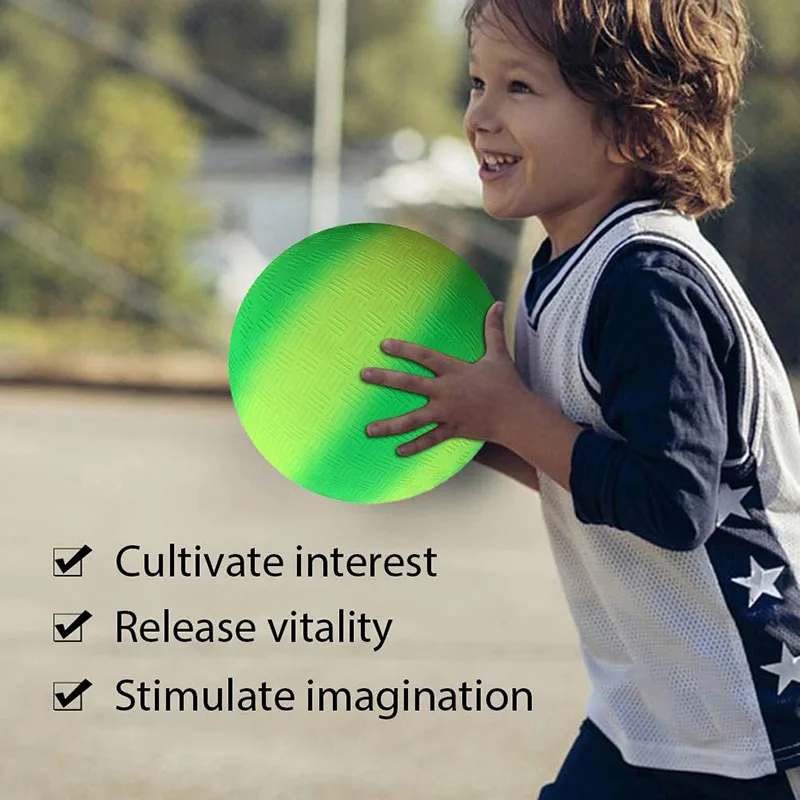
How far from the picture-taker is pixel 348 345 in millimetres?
2346

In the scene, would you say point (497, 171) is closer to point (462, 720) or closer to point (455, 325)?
point (455, 325)

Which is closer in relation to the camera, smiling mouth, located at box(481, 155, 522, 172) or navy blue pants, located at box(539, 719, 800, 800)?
navy blue pants, located at box(539, 719, 800, 800)

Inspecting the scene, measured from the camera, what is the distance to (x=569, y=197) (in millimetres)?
2273

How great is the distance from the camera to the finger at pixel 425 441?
2.22m

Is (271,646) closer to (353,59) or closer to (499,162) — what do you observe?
(499,162)

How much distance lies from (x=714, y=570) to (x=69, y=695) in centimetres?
301

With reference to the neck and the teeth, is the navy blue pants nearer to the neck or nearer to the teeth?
the neck

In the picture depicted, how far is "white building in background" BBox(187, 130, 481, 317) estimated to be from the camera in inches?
594

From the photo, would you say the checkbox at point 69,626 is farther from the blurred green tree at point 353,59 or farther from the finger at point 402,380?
the blurred green tree at point 353,59

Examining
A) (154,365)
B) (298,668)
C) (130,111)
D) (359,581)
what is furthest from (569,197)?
(130,111)

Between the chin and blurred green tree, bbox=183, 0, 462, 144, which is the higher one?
blurred green tree, bbox=183, 0, 462, 144

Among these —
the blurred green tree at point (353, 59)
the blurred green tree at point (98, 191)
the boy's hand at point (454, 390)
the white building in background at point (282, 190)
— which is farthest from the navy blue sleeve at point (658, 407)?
the blurred green tree at point (353, 59)

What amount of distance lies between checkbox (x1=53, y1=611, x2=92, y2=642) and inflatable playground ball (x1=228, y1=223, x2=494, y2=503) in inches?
116

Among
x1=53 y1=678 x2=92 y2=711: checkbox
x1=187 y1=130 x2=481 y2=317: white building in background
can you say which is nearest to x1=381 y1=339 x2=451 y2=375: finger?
x1=53 y1=678 x2=92 y2=711: checkbox
